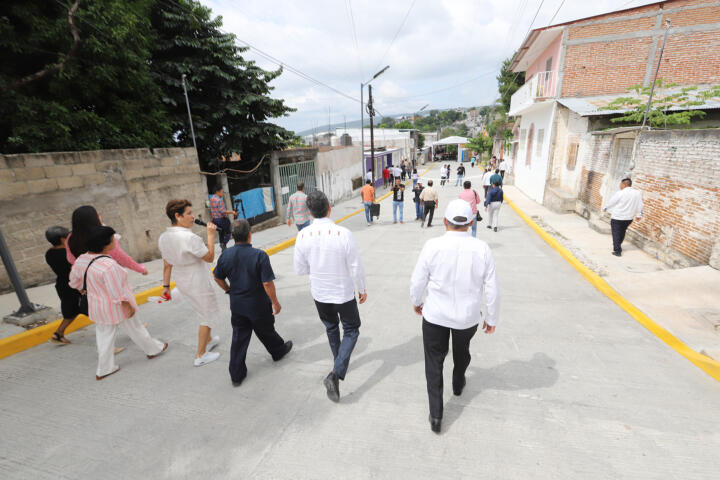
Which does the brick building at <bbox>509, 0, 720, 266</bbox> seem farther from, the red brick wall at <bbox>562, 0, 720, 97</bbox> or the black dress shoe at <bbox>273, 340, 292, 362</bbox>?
the black dress shoe at <bbox>273, 340, 292, 362</bbox>

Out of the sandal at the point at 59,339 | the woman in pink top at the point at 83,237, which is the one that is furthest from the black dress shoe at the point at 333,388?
the sandal at the point at 59,339

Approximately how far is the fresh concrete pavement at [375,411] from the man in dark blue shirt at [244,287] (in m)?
0.42

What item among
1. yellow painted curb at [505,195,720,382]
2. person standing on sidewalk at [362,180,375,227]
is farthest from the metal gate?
Result: yellow painted curb at [505,195,720,382]

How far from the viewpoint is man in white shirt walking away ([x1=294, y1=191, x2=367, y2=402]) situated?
9.37 ft

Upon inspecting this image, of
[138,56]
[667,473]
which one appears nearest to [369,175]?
[138,56]

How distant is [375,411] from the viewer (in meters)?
2.79

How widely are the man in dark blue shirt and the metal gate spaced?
874cm

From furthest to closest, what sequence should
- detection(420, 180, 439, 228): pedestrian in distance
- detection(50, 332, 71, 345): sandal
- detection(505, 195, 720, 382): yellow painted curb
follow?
detection(420, 180, 439, 228): pedestrian in distance → detection(50, 332, 71, 345): sandal → detection(505, 195, 720, 382): yellow painted curb

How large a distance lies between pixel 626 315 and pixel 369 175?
788 inches

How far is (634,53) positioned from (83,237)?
17284 mm

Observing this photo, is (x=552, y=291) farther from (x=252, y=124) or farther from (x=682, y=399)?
(x=252, y=124)

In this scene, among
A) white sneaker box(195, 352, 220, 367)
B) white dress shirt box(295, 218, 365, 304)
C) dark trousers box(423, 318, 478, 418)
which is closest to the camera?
dark trousers box(423, 318, 478, 418)

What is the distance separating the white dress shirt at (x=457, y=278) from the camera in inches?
93.7

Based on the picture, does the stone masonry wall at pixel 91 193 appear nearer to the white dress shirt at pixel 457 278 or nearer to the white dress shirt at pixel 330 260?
the white dress shirt at pixel 330 260
